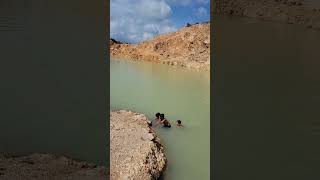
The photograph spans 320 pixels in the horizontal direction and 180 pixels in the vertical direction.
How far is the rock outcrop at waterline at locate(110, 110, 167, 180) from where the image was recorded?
4699mm

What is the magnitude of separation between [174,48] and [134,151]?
892cm

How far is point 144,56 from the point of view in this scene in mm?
13523

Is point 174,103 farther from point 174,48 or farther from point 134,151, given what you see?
point 174,48

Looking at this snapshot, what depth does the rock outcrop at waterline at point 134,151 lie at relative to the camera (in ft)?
15.4

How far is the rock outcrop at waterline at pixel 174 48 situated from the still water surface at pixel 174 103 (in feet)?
1.66
